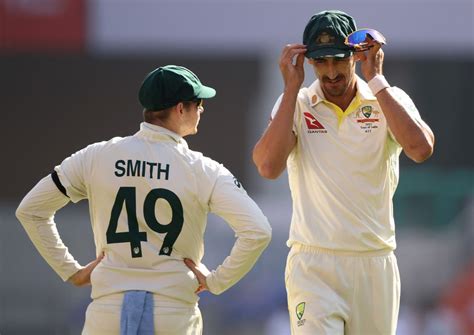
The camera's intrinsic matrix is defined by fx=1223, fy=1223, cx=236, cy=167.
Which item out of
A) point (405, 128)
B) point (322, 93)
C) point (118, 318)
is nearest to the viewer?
point (118, 318)

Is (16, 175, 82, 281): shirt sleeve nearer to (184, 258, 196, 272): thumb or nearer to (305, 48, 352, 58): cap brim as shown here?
(184, 258, 196, 272): thumb

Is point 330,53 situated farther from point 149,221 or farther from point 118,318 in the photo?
point 118,318

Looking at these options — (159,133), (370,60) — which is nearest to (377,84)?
(370,60)

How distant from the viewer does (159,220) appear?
179 inches

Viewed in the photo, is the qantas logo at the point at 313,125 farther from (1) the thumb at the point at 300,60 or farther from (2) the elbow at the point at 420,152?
(2) the elbow at the point at 420,152

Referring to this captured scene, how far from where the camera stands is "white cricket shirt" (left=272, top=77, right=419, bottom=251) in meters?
4.97

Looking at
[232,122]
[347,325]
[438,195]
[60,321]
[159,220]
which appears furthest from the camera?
[232,122]

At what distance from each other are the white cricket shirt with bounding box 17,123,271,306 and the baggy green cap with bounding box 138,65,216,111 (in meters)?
0.10

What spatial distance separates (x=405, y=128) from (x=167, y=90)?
3.27 feet

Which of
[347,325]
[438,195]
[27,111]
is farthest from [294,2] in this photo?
[347,325]

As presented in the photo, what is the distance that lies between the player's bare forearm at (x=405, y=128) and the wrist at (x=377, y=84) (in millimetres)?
15

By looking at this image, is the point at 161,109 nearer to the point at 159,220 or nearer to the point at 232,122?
the point at 159,220

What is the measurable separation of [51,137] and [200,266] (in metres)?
12.2

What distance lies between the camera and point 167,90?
4.64 metres
